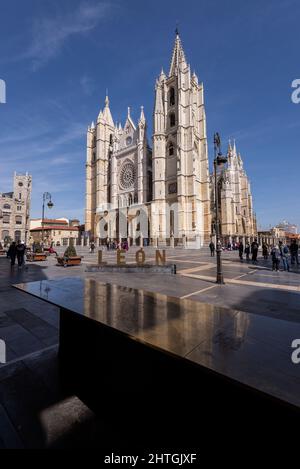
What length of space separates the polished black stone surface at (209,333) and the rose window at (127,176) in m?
46.6

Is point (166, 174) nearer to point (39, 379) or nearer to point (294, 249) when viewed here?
point (294, 249)

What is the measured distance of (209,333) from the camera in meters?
1.67

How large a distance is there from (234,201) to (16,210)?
5310 cm

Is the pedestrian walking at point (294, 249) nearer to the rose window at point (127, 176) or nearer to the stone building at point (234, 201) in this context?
the stone building at point (234, 201)

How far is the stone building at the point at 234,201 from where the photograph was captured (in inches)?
1831

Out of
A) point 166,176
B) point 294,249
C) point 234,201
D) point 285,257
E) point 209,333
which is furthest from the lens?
point 234,201

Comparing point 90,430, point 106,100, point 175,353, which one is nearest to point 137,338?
point 175,353

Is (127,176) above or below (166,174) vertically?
above

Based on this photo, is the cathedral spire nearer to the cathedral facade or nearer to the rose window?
the cathedral facade

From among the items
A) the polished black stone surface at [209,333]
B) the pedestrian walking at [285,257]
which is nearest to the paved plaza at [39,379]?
the polished black stone surface at [209,333]

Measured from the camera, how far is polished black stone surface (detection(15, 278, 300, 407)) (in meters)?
1.10

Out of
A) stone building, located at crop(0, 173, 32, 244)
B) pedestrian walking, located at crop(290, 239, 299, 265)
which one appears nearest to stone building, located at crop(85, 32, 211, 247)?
stone building, located at crop(0, 173, 32, 244)

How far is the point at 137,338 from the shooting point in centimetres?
150

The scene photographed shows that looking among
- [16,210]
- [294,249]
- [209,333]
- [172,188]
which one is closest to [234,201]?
[172,188]
